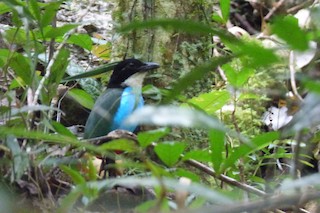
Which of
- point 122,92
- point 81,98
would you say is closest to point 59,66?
point 81,98

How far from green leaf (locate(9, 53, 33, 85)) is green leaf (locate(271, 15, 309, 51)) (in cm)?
128

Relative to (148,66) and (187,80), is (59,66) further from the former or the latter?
(148,66)

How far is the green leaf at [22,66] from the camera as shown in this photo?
2053 millimetres

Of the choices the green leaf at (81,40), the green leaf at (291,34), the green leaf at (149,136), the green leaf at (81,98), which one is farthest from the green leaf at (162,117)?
the green leaf at (81,40)

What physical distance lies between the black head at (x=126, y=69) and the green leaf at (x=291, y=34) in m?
3.02

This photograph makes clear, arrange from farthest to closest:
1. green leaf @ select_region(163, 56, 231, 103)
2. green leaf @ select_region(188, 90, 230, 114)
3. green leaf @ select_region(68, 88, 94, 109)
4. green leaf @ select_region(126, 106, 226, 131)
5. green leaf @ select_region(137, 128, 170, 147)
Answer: green leaf @ select_region(68, 88, 94, 109) < green leaf @ select_region(188, 90, 230, 114) < green leaf @ select_region(137, 128, 170, 147) < green leaf @ select_region(163, 56, 231, 103) < green leaf @ select_region(126, 106, 226, 131)

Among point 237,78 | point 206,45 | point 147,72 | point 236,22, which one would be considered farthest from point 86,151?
point 236,22

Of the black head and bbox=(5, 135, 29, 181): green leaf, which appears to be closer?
bbox=(5, 135, 29, 181): green leaf

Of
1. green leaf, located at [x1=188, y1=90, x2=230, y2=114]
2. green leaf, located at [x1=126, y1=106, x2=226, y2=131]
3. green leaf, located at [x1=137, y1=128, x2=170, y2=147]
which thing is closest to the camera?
green leaf, located at [x1=126, y1=106, x2=226, y2=131]

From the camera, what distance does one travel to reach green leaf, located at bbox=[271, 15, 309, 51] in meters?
0.87

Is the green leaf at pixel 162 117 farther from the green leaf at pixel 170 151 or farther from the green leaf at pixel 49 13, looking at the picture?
the green leaf at pixel 49 13

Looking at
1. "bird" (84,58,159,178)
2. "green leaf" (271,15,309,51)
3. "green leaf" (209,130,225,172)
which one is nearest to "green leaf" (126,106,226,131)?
"green leaf" (271,15,309,51)

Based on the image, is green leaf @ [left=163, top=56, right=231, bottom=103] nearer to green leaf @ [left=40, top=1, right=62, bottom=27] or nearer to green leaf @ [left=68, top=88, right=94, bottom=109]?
green leaf @ [left=40, top=1, right=62, bottom=27]

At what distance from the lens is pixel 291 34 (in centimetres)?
88
